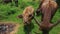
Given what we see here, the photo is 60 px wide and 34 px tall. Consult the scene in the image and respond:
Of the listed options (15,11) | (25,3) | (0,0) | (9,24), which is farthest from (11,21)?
(0,0)

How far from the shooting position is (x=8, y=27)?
1128cm

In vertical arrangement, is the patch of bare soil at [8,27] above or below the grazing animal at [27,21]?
below

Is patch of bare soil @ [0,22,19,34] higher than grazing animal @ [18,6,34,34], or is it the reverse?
grazing animal @ [18,6,34,34]

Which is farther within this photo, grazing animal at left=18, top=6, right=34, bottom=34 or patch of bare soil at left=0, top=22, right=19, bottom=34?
patch of bare soil at left=0, top=22, right=19, bottom=34

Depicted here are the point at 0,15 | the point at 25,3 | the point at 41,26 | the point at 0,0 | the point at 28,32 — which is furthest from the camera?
the point at 0,0

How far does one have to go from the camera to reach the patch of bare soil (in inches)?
414

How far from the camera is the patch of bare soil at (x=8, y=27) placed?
10516mm

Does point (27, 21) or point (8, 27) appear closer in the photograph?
point (27, 21)

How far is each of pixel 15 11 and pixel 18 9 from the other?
422 millimetres

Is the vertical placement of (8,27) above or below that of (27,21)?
below

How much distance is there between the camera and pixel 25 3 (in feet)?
49.3

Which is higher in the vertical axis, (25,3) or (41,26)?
(41,26)

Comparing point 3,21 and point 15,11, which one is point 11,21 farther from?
point 15,11

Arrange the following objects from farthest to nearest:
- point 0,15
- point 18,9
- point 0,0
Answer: point 0,0 < point 18,9 < point 0,15
